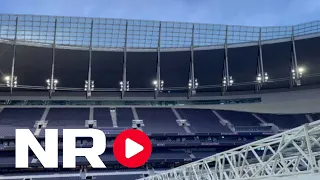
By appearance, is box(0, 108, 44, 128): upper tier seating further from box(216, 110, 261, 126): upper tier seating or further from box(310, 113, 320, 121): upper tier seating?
box(310, 113, 320, 121): upper tier seating

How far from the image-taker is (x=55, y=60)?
4284 centimetres

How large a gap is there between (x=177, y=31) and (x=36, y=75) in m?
20.8

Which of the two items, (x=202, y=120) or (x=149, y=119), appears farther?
(x=202, y=120)

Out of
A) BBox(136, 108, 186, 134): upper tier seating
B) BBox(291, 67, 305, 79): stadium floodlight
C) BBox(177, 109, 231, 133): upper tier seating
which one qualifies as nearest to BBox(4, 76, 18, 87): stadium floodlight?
BBox(136, 108, 186, 134): upper tier seating

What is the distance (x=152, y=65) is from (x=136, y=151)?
1373 cm

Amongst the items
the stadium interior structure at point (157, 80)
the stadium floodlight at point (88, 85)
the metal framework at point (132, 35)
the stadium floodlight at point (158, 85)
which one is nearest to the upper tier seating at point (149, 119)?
the stadium interior structure at point (157, 80)

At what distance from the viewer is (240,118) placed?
47656 mm

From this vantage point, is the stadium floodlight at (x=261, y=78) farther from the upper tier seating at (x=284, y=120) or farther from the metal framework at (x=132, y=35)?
the upper tier seating at (x=284, y=120)

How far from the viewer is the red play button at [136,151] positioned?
37.8 metres

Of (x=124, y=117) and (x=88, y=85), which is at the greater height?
(x=88, y=85)

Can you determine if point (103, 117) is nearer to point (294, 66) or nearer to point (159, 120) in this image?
point (159, 120)

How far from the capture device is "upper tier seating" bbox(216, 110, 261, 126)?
151 ft

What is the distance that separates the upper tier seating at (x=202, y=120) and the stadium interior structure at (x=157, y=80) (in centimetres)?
15

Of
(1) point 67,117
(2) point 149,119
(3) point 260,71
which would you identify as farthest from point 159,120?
(3) point 260,71
